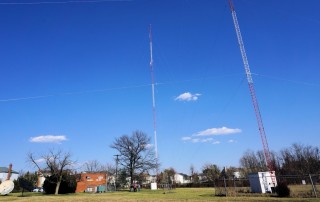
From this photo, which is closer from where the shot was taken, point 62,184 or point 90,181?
point 62,184

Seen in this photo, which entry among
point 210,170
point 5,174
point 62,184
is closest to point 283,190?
point 62,184

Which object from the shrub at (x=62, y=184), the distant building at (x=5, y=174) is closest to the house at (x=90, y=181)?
the shrub at (x=62, y=184)

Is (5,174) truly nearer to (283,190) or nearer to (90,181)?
(90,181)

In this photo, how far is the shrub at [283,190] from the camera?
27.9m

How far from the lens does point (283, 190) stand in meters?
28.2

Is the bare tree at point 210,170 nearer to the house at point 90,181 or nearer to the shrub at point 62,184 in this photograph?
the house at point 90,181

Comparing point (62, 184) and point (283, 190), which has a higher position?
point (62, 184)

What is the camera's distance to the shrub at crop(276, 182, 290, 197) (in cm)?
2787

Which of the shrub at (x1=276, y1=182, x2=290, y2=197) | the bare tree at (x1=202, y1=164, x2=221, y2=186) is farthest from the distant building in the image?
the shrub at (x1=276, y1=182, x2=290, y2=197)

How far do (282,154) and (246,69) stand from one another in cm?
7591

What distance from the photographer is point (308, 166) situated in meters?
91.4

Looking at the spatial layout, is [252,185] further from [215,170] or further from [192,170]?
[192,170]

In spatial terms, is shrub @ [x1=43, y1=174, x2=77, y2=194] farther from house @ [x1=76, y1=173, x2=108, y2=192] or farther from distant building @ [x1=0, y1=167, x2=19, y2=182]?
distant building @ [x1=0, y1=167, x2=19, y2=182]

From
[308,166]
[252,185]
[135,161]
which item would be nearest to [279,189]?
[252,185]
